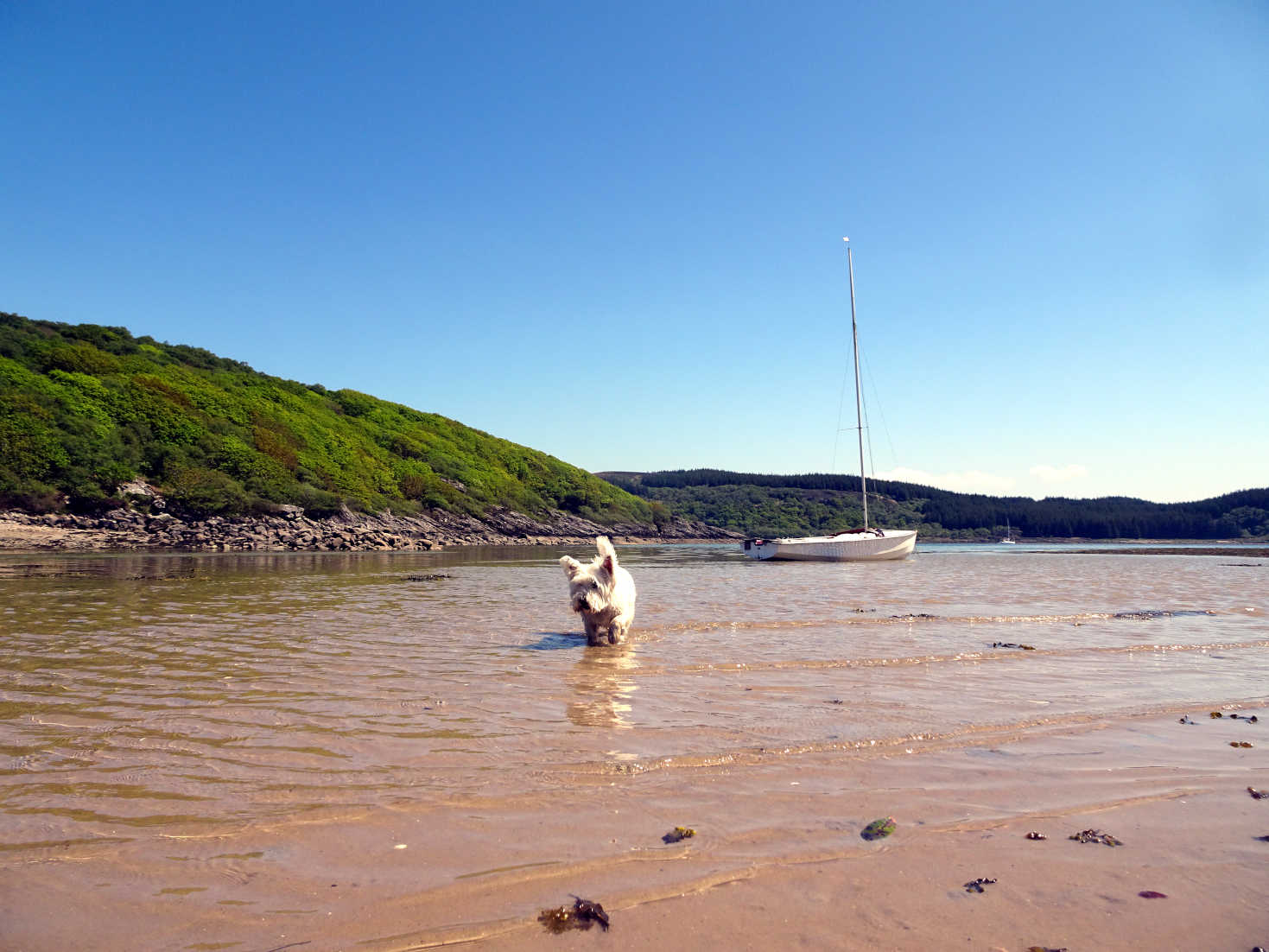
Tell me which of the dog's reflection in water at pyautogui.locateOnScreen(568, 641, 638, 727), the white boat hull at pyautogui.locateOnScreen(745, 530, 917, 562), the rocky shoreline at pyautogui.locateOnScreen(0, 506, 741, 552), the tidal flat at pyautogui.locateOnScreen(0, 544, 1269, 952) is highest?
the rocky shoreline at pyautogui.locateOnScreen(0, 506, 741, 552)

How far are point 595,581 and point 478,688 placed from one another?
10.6 ft

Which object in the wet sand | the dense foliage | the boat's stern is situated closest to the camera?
the wet sand

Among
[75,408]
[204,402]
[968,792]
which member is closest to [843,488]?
[204,402]

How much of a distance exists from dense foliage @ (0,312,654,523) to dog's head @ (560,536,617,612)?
3989 cm

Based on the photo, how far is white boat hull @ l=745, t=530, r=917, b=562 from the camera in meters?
32.6

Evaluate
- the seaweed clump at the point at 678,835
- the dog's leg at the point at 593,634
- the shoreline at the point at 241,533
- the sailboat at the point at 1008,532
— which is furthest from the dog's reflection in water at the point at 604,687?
the sailboat at the point at 1008,532

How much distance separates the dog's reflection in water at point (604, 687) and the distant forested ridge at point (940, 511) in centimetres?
9731

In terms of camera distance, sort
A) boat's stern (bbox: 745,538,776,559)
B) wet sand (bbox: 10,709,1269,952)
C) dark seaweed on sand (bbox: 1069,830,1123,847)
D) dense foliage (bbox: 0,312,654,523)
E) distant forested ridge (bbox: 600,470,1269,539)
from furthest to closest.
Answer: distant forested ridge (bbox: 600,470,1269,539), dense foliage (bbox: 0,312,654,523), boat's stern (bbox: 745,538,776,559), dark seaweed on sand (bbox: 1069,830,1123,847), wet sand (bbox: 10,709,1269,952)

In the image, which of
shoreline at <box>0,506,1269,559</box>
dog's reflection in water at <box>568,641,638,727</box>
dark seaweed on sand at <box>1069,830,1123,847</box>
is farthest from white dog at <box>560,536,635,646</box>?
shoreline at <box>0,506,1269,559</box>

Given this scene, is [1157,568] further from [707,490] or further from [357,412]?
[707,490]

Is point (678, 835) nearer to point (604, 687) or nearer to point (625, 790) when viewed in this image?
point (625, 790)

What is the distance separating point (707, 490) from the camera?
15425 cm

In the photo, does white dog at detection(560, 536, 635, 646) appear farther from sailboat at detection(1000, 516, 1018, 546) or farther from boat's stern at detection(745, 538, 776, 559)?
sailboat at detection(1000, 516, 1018, 546)

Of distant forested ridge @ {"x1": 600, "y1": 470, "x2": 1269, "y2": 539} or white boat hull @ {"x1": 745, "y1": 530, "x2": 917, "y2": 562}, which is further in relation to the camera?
distant forested ridge @ {"x1": 600, "y1": 470, "x2": 1269, "y2": 539}
